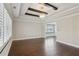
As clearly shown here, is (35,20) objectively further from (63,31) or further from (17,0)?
(17,0)

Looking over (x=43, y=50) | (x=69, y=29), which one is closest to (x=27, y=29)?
(x=69, y=29)

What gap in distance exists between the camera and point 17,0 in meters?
0.87

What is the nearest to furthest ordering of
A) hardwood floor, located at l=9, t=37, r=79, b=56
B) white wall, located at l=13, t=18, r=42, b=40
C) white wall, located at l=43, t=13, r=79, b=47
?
hardwood floor, located at l=9, t=37, r=79, b=56 → white wall, located at l=43, t=13, r=79, b=47 → white wall, located at l=13, t=18, r=42, b=40

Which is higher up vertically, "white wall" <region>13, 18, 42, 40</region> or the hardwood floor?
"white wall" <region>13, 18, 42, 40</region>

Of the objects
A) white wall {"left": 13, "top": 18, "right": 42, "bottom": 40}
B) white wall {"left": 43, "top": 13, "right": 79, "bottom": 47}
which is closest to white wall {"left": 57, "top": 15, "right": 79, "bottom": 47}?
white wall {"left": 43, "top": 13, "right": 79, "bottom": 47}

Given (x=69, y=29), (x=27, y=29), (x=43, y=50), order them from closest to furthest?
(x=43, y=50) → (x=69, y=29) → (x=27, y=29)

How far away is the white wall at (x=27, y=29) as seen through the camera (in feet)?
27.1

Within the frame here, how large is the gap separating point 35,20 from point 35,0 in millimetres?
8650

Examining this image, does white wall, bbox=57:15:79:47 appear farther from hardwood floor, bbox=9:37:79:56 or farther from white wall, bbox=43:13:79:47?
hardwood floor, bbox=9:37:79:56

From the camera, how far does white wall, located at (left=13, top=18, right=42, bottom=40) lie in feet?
27.1

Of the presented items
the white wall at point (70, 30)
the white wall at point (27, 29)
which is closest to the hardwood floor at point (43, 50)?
the white wall at point (70, 30)

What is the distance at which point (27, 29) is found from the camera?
9.07 m

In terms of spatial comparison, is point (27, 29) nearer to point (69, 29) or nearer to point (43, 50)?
point (69, 29)

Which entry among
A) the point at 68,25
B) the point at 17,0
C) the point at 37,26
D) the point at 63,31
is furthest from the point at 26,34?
the point at 17,0
